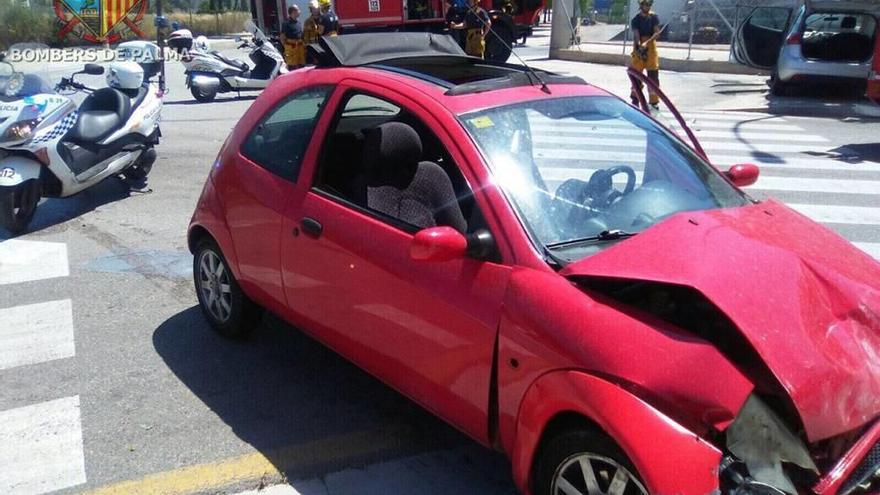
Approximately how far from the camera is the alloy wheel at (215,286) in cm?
495

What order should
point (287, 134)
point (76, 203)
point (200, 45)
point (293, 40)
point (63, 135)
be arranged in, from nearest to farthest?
point (287, 134)
point (63, 135)
point (76, 203)
point (200, 45)
point (293, 40)

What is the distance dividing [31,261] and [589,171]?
4.78m

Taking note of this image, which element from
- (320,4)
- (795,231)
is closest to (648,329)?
(795,231)

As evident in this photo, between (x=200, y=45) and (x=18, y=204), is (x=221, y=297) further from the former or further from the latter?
(x=200, y=45)

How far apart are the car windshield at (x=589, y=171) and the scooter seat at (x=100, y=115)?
17.0ft

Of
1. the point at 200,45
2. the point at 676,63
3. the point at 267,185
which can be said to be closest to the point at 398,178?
the point at 267,185

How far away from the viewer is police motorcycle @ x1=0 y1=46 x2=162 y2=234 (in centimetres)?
723

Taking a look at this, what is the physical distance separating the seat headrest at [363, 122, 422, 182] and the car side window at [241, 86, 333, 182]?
45cm

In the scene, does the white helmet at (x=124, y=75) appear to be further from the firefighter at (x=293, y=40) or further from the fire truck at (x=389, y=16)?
the fire truck at (x=389, y=16)

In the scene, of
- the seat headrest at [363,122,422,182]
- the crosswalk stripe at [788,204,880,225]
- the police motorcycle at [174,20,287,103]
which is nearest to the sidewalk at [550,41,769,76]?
the police motorcycle at [174,20,287,103]

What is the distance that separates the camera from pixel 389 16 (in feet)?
77.4

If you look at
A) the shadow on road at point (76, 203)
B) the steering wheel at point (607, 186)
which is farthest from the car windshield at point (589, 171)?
the shadow on road at point (76, 203)

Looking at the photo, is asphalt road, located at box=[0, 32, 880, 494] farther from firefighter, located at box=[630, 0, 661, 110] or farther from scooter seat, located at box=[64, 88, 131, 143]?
firefighter, located at box=[630, 0, 661, 110]

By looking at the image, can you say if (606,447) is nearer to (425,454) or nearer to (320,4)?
(425,454)
